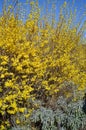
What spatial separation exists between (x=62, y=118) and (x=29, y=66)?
1167 mm

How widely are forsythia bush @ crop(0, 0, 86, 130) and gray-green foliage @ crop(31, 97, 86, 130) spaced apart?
0.23 metres

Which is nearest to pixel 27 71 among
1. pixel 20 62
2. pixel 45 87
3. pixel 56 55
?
pixel 20 62

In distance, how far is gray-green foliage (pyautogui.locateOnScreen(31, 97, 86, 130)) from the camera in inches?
193

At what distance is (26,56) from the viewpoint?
473 centimetres

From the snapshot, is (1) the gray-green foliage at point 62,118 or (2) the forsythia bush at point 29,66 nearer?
(2) the forsythia bush at point 29,66

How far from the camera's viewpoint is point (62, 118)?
5008mm

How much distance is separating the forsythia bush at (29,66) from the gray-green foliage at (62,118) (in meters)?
0.23

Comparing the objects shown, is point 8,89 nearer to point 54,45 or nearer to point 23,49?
point 23,49

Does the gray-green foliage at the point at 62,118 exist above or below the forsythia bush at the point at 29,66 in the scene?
below

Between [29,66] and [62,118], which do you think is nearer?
[29,66]

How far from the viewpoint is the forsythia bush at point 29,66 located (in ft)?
15.1

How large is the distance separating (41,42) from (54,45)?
0.75 meters

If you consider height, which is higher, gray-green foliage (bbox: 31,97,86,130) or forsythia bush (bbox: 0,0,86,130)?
forsythia bush (bbox: 0,0,86,130)

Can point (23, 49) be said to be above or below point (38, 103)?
above
